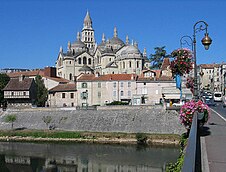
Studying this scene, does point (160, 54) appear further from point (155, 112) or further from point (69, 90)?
point (155, 112)

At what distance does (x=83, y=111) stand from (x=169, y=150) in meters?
18.5

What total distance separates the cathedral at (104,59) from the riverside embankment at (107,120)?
101ft

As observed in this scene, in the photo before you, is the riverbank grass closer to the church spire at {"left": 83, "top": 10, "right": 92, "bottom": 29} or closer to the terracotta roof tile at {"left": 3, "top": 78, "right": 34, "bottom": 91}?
the terracotta roof tile at {"left": 3, "top": 78, "right": 34, "bottom": 91}

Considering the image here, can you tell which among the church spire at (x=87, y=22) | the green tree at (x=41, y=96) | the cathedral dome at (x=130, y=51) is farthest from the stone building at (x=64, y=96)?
the church spire at (x=87, y=22)

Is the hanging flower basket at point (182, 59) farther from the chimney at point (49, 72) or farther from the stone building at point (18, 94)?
the chimney at point (49, 72)

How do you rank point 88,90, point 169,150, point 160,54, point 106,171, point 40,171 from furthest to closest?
point 160,54 < point 88,90 < point 169,150 < point 40,171 < point 106,171

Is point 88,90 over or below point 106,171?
over

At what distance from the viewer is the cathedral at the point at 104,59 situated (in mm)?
79625

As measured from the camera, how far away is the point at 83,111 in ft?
160

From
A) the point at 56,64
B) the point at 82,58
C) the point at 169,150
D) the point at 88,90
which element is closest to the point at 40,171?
the point at 169,150

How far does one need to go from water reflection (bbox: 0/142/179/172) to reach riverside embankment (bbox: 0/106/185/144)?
5.91 meters

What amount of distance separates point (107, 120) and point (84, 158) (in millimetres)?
13370

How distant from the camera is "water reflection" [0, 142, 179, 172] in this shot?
2934 centimetres

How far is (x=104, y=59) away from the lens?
290 feet
